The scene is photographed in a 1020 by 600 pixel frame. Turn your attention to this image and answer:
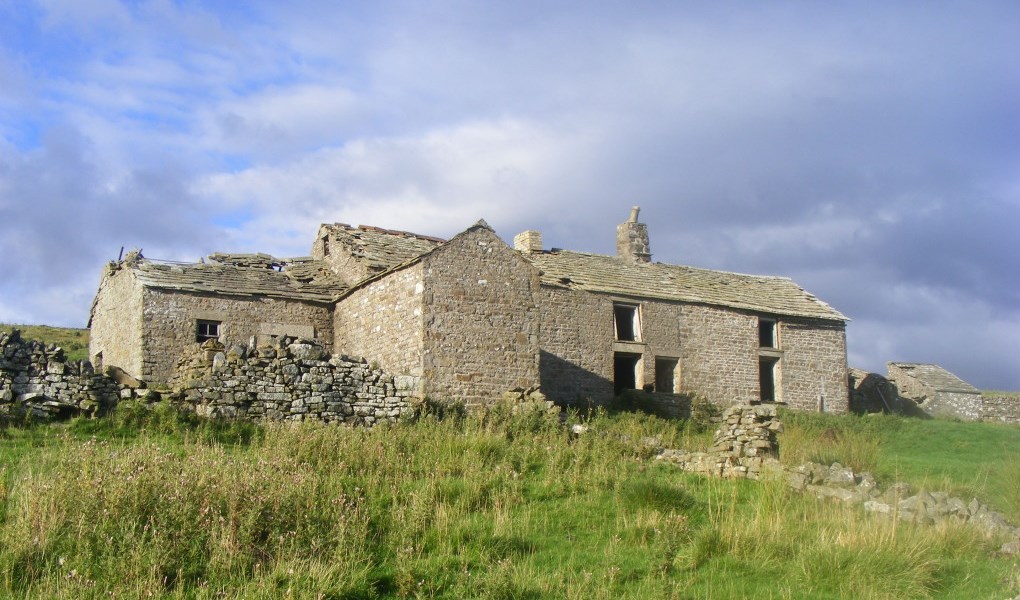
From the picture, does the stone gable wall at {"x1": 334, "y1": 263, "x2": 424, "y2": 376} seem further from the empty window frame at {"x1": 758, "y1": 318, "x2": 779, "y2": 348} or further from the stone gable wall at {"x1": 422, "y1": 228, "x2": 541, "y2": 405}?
the empty window frame at {"x1": 758, "y1": 318, "x2": 779, "y2": 348}

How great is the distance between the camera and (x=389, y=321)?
69.5 ft

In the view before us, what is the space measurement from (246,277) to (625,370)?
12291mm

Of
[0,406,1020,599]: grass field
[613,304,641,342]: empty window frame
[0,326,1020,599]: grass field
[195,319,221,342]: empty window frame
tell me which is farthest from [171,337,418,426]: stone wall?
[613,304,641,342]: empty window frame

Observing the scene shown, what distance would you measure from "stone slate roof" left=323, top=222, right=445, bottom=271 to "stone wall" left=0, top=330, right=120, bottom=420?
8.89 m

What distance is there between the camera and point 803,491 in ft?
48.5

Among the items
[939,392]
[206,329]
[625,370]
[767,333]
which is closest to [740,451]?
[625,370]

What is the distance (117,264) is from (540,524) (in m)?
Answer: 18.1

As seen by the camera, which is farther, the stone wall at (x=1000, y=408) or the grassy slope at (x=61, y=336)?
the stone wall at (x=1000, y=408)

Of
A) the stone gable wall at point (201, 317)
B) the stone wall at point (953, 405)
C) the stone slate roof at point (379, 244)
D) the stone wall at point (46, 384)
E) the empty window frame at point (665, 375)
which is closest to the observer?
the stone wall at point (46, 384)

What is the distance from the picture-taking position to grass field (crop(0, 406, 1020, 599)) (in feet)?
30.3

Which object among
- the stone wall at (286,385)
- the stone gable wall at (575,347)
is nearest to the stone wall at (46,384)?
the stone wall at (286,385)

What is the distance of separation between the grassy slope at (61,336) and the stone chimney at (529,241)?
14974mm

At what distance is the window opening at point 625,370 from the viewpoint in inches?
1144

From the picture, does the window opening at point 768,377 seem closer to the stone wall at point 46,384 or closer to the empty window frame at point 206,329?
the empty window frame at point 206,329
